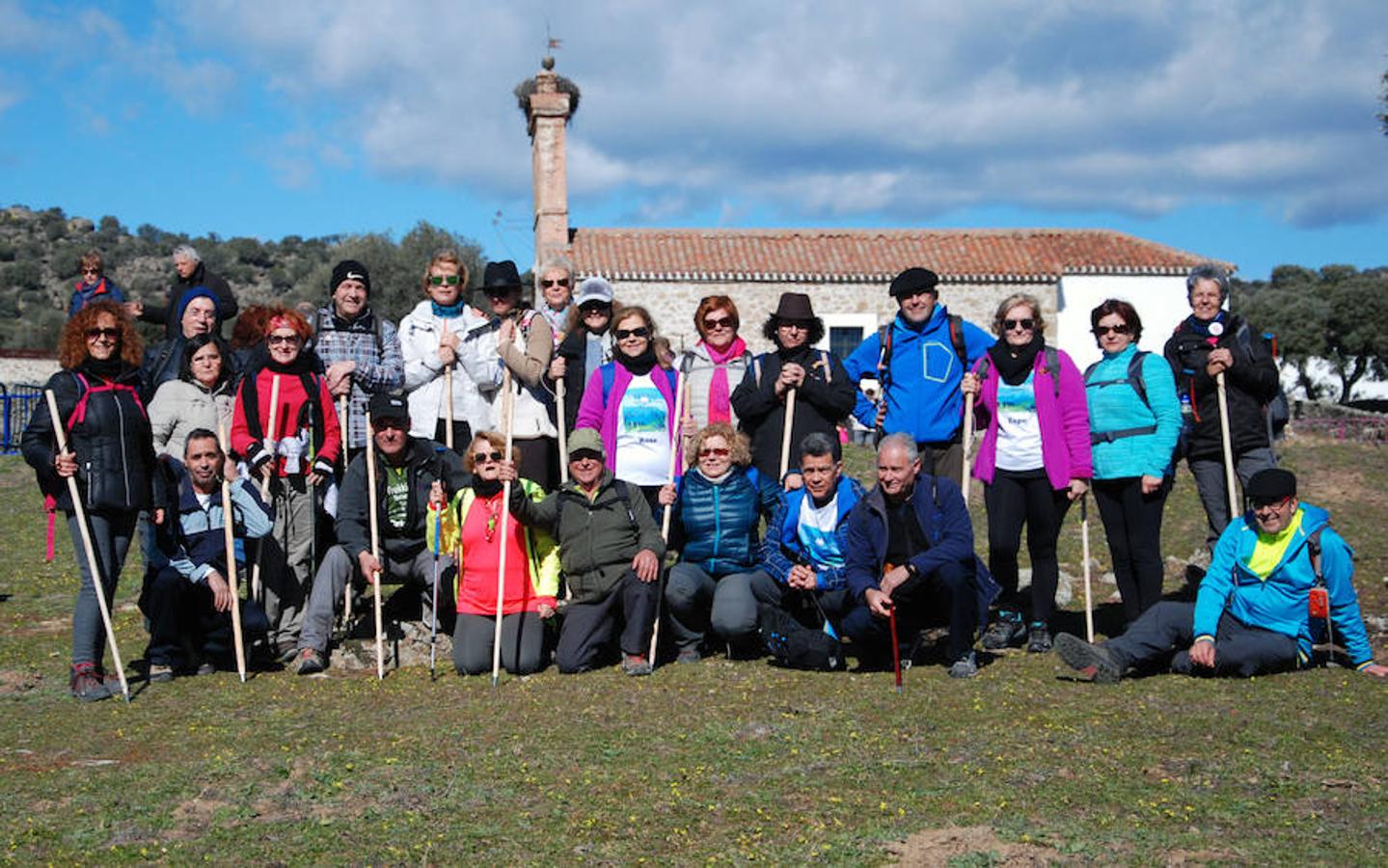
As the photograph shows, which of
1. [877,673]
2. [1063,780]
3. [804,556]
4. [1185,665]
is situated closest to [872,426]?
[804,556]

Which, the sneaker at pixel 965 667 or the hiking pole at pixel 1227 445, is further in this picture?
the hiking pole at pixel 1227 445

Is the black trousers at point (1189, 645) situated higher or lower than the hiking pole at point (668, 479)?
lower

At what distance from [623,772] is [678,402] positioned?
9.91 ft

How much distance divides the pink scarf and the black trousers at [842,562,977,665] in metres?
1.60

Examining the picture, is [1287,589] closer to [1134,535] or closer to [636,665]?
[1134,535]

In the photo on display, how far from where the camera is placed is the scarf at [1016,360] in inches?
287

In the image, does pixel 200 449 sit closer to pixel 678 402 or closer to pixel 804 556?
pixel 678 402

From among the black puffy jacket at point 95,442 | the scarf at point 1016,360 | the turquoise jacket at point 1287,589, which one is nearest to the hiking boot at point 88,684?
the black puffy jacket at point 95,442

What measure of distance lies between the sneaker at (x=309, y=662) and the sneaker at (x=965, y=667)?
359 cm

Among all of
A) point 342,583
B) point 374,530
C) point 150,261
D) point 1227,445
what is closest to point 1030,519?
point 1227,445

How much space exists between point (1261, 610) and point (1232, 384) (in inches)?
63.7

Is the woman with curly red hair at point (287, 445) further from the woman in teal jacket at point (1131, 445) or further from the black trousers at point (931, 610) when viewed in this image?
the woman in teal jacket at point (1131, 445)

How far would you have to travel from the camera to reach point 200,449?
7.23 metres

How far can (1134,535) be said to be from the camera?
7359 mm
